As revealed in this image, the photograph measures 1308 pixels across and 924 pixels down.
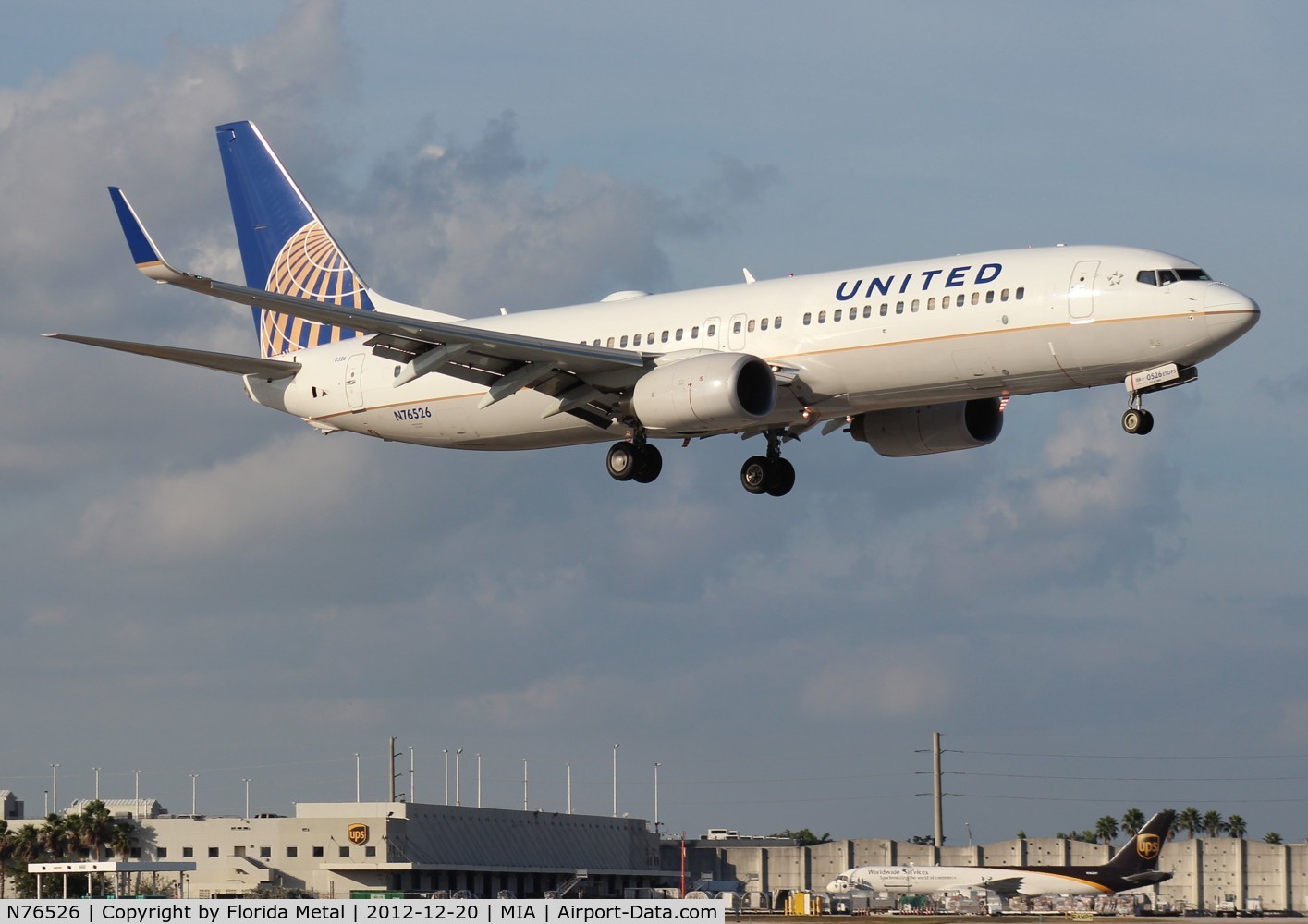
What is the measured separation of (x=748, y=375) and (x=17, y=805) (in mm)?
95510

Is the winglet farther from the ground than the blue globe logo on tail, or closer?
closer

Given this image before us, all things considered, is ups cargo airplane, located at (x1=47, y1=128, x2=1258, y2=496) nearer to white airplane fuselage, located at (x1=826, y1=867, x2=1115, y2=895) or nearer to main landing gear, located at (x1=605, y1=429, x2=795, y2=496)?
main landing gear, located at (x1=605, y1=429, x2=795, y2=496)

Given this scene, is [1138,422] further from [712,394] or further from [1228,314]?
[712,394]

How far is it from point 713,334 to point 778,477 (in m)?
6.40

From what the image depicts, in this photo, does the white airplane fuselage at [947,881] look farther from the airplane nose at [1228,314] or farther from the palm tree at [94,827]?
the airplane nose at [1228,314]

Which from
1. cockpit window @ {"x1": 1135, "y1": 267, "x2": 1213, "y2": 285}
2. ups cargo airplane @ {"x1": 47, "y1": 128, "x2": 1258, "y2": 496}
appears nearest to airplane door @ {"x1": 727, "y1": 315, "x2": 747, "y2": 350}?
ups cargo airplane @ {"x1": 47, "y1": 128, "x2": 1258, "y2": 496}

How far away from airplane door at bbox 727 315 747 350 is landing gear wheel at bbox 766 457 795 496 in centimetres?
620

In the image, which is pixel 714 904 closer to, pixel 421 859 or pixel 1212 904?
pixel 421 859

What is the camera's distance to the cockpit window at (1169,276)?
43719mm

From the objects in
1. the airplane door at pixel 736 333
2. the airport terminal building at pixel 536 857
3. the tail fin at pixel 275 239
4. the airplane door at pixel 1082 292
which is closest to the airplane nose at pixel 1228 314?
the airplane door at pixel 1082 292

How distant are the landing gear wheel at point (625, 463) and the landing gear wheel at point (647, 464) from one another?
82 mm

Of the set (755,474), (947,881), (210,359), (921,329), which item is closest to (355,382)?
(210,359)

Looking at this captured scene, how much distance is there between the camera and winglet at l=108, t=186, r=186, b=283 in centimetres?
4238

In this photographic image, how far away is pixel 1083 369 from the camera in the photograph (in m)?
44.2
